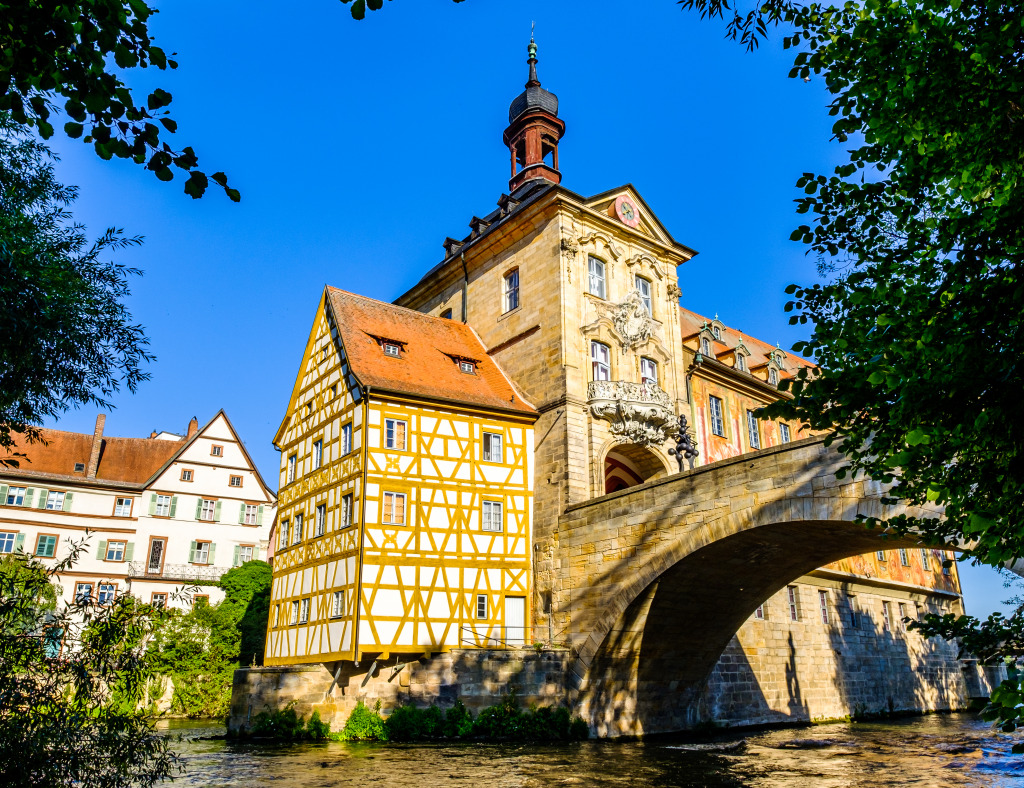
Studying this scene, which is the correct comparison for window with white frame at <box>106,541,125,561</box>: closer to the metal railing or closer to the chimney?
the chimney

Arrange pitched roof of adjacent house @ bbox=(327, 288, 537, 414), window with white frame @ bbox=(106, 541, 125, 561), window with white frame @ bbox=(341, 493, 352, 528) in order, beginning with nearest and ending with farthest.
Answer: window with white frame @ bbox=(341, 493, 352, 528) < pitched roof of adjacent house @ bbox=(327, 288, 537, 414) < window with white frame @ bbox=(106, 541, 125, 561)

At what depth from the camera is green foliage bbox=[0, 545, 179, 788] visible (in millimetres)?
6352

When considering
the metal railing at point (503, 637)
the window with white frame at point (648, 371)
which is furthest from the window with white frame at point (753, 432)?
the metal railing at point (503, 637)

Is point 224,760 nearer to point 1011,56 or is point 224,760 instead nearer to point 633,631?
point 633,631

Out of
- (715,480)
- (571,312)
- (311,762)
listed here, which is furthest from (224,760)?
(571,312)

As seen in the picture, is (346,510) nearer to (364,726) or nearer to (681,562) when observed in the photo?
(364,726)

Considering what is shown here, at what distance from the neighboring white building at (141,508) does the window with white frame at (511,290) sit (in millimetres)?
14174

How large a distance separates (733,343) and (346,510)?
2049 cm

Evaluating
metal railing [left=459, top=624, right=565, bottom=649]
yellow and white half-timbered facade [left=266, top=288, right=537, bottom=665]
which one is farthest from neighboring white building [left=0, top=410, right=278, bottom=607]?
metal railing [left=459, top=624, right=565, bottom=649]

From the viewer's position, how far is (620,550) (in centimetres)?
1848

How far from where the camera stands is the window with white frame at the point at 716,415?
2873 cm

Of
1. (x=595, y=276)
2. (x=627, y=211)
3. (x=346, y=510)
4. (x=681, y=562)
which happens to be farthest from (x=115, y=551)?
(x=681, y=562)

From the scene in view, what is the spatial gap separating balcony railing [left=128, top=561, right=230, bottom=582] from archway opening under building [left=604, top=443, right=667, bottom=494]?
19339 millimetres

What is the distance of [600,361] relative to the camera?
23.1m
